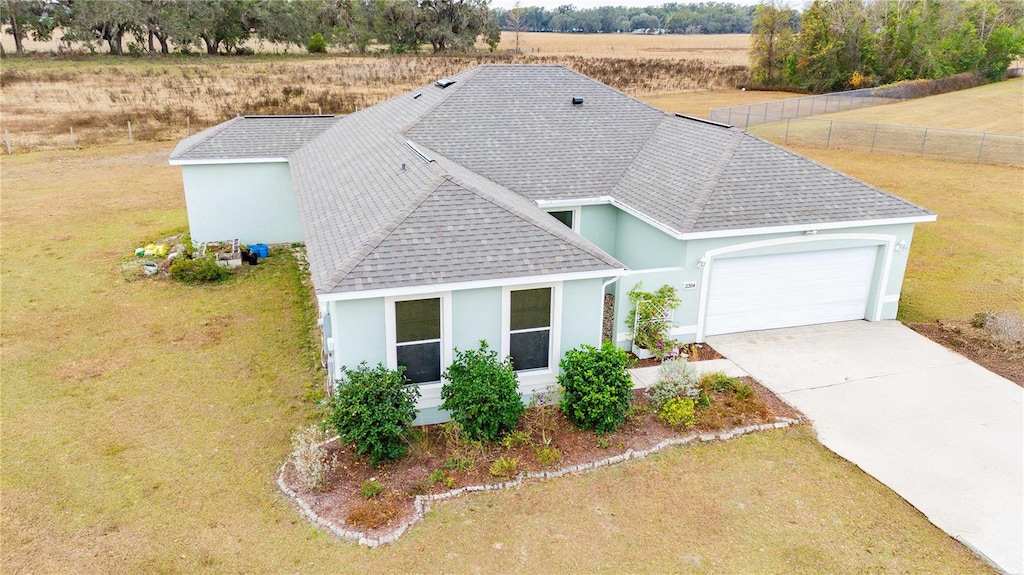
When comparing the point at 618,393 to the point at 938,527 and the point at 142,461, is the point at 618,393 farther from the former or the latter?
the point at 142,461

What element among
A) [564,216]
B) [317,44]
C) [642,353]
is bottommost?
[642,353]

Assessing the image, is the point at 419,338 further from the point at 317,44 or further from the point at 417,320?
the point at 317,44

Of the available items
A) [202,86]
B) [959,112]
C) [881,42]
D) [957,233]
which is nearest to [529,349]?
[957,233]

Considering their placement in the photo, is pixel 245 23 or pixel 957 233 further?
pixel 245 23

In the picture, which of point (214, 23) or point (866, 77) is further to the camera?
point (214, 23)

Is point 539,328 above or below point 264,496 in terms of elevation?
above

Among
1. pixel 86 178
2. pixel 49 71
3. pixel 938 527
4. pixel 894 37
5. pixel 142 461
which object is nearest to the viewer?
pixel 938 527

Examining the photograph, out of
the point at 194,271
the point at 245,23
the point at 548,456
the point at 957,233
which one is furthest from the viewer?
the point at 245,23

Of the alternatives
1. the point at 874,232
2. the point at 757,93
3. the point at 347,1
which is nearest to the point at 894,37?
the point at 757,93
